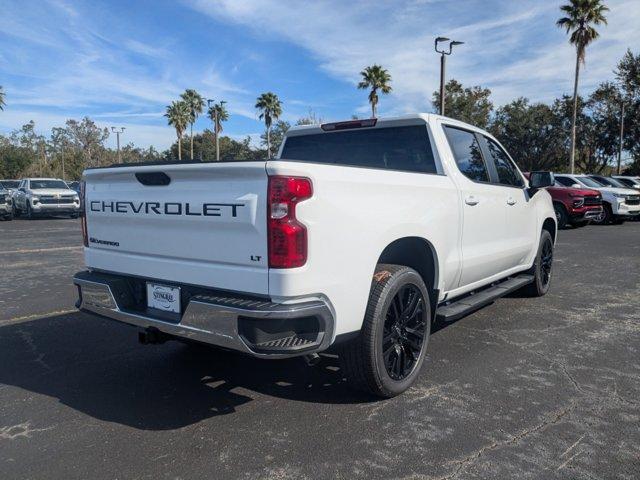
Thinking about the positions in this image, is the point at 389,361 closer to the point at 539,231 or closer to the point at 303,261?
the point at 303,261

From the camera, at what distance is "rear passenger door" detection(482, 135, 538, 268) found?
17.2 ft

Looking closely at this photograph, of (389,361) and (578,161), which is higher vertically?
(578,161)

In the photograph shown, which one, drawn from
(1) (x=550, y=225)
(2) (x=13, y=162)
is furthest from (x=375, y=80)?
(2) (x=13, y=162)

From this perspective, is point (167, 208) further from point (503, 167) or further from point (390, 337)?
point (503, 167)

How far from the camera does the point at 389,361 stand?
359 centimetres

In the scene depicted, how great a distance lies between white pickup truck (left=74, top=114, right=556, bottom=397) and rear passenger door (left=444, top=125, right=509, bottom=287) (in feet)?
0.08

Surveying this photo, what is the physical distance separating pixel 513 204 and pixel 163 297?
12.4 ft

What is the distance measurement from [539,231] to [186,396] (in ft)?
15.4

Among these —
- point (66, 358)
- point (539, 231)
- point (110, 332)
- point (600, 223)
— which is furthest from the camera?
point (600, 223)

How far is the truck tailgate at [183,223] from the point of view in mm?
2824

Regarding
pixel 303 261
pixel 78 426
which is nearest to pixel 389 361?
pixel 303 261

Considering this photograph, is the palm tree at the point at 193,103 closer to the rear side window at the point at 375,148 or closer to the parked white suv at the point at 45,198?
the parked white suv at the point at 45,198

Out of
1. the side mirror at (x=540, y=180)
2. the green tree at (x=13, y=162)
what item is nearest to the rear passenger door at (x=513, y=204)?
the side mirror at (x=540, y=180)

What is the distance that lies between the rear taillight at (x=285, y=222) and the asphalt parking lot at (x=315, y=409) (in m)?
1.10
